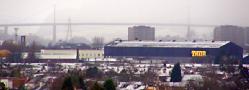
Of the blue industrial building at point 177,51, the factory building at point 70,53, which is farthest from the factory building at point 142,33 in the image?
the blue industrial building at point 177,51

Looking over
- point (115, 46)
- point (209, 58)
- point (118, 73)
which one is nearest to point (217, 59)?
point (209, 58)

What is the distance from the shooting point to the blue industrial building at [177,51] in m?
15.4

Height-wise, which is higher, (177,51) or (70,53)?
(177,51)

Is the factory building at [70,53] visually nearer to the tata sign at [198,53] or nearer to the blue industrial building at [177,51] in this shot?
the blue industrial building at [177,51]

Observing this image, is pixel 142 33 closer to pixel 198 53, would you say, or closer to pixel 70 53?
pixel 70 53

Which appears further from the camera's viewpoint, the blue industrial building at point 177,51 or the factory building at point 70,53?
the factory building at point 70,53

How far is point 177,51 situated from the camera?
16.0 meters

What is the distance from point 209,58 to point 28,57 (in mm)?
3957

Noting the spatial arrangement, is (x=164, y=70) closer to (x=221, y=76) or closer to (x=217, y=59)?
(x=221, y=76)

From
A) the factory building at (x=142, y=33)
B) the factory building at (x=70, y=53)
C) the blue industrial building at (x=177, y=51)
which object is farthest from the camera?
the factory building at (x=142, y=33)

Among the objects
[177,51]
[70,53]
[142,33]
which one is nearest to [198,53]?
[177,51]

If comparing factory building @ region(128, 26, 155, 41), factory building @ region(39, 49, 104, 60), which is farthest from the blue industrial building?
factory building @ region(128, 26, 155, 41)

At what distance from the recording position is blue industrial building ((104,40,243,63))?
15375 mm

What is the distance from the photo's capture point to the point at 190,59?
51.0 ft
